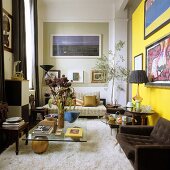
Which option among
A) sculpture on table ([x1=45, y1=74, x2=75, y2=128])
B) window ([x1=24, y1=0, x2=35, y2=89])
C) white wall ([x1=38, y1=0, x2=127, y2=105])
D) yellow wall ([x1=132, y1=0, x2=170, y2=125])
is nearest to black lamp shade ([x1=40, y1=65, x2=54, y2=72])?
window ([x1=24, y1=0, x2=35, y2=89])

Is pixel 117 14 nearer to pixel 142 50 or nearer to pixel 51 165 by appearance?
pixel 142 50

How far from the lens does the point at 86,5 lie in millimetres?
7043

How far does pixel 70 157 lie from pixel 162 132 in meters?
1.42

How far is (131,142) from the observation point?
2820mm

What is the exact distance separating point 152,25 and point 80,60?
3.51 meters

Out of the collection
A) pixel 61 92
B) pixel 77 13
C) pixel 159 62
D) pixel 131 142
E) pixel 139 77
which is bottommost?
pixel 131 142

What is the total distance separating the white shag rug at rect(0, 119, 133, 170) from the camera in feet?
9.42

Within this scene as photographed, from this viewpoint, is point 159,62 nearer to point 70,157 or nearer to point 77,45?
point 70,157

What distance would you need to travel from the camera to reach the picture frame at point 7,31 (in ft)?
14.7

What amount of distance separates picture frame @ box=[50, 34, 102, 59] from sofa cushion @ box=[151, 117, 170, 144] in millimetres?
4345

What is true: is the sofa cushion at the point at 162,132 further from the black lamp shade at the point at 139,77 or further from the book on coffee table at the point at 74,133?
the book on coffee table at the point at 74,133

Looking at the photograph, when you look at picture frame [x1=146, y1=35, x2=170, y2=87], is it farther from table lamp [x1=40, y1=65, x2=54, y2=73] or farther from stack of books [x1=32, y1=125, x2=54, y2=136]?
table lamp [x1=40, y1=65, x2=54, y2=73]

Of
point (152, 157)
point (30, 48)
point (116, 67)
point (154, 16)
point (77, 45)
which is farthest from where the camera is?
point (77, 45)

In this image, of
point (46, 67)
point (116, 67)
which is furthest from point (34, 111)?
point (116, 67)
